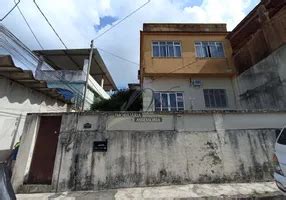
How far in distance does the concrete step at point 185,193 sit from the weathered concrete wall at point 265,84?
6.00m

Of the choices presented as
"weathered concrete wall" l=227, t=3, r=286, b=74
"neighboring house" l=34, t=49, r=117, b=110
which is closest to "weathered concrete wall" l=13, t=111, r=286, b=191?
"weathered concrete wall" l=227, t=3, r=286, b=74

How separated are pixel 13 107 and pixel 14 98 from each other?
0.37m

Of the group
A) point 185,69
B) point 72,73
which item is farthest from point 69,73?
point 185,69

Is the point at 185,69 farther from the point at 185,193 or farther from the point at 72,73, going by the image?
the point at 185,193

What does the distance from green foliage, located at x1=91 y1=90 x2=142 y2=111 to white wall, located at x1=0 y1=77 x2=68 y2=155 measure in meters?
5.81

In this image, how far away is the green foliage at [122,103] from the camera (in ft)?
46.2

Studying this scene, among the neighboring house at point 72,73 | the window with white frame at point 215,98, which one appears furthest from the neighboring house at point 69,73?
the window with white frame at point 215,98

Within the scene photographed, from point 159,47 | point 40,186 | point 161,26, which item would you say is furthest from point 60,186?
point 161,26

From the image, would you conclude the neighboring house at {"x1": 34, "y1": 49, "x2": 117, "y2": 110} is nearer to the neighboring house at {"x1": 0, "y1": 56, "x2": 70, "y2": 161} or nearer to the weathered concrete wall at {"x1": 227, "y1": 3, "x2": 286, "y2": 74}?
the neighboring house at {"x1": 0, "y1": 56, "x2": 70, "y2": 161}

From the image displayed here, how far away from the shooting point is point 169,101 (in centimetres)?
1302

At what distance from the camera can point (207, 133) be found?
279 inches

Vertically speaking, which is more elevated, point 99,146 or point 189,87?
point 189,87

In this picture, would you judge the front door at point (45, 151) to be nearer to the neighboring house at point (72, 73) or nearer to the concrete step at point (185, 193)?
the concrete step at point (185, 193)

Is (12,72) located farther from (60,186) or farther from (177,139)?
(177,139)
